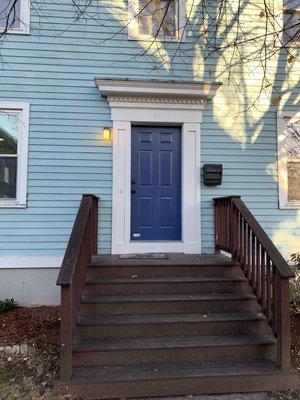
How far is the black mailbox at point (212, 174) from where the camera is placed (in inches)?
212

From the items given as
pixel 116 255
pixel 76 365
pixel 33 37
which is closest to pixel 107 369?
pixel 76 365

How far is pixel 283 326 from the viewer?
3355 millimetres

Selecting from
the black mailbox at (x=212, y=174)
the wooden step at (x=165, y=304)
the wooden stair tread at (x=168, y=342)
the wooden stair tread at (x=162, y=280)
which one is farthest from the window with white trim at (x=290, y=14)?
the wooden stair tread at (x=168, y=342)

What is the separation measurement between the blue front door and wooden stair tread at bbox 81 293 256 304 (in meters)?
1.52

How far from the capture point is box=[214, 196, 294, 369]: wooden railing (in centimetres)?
337

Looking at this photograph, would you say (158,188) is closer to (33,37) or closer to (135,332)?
(135,332)

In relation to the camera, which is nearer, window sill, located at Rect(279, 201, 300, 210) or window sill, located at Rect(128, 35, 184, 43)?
window sill, located at Rect(128, 35, 184, 43)

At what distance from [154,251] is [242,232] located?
1524 mm

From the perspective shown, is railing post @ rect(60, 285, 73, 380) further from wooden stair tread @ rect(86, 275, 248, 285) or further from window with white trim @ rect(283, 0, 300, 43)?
window with white trim @ rect(283, 0, 300, 43)

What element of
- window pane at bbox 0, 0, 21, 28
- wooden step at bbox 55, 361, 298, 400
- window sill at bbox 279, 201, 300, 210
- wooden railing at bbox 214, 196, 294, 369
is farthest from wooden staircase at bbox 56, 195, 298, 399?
window pane at bbox 0, 0, 21, 28

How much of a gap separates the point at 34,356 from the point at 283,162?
4.49 metres

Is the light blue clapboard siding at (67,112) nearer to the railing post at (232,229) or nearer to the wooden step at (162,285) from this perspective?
the railing post at (232,229)

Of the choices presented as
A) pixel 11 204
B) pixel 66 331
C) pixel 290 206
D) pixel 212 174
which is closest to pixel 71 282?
pixel 66 331

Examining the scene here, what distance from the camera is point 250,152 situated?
18.5 feet
